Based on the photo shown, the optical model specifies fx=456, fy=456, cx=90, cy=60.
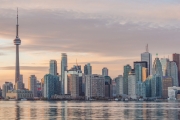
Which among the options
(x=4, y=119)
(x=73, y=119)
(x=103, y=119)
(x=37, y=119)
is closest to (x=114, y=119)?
(x=103, y=119)

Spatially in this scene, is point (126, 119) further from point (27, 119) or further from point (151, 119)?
point (27, 119)

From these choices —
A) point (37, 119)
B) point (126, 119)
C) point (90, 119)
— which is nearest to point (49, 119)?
point (37, 119)

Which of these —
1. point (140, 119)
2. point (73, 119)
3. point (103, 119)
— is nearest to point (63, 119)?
point (73, 119)

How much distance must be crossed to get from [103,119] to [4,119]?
2739 cm

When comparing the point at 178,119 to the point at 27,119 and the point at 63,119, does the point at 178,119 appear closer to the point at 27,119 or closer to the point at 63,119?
the point at 63,119

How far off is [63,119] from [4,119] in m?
16.4

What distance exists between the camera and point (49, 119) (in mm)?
125938

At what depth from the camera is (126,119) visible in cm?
12756

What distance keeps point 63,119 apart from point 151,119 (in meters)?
24.6

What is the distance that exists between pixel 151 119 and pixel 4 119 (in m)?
40.9

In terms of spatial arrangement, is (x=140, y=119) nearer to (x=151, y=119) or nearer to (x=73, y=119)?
(x=151, y=119)

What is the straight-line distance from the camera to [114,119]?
127 m

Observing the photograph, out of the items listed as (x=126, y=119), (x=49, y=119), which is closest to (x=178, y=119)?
(x=126, y=119)

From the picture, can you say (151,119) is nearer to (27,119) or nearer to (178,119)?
(178,119)
